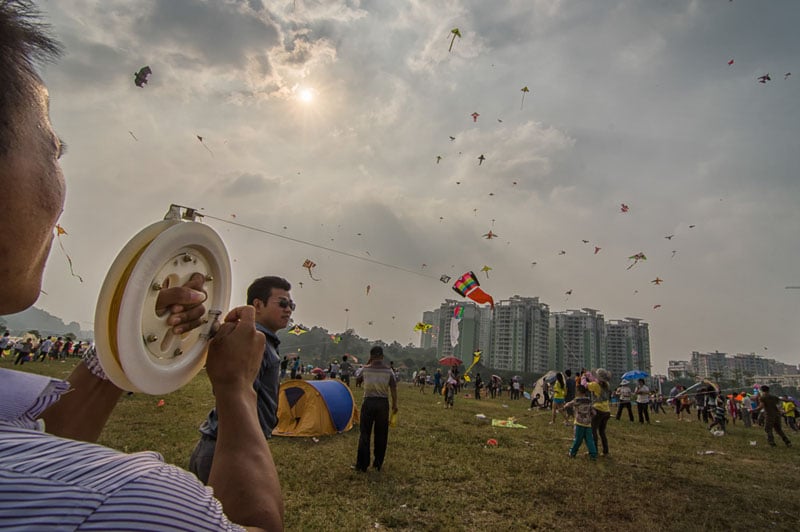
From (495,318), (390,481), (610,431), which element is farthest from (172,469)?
(495,318)

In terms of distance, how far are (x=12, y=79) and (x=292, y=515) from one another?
21.2 feet

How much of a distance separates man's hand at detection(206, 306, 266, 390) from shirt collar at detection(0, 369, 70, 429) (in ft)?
1.42

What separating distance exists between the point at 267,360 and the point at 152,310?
2496 mm

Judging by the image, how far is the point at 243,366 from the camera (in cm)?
141

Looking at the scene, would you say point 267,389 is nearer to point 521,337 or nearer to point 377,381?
point 377,381

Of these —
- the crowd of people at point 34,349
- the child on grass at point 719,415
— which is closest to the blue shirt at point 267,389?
the child on grass at point 719,415

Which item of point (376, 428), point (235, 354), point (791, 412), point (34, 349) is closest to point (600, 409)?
point (376, 428)

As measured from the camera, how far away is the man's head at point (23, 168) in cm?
83

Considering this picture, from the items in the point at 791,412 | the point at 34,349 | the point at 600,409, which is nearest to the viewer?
the point at 600,409

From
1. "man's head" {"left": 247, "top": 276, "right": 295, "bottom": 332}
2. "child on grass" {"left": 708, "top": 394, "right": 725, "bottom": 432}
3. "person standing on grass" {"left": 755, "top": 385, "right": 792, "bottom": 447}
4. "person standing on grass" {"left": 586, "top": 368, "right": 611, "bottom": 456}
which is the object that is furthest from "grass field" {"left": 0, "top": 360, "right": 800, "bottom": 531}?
"child on grass" {"left": 708, "top": 394, "right": 725, "bottom": 432}

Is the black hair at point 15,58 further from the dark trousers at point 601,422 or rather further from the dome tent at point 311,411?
the dark trousers at point 601,422

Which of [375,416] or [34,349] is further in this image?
[34,349]

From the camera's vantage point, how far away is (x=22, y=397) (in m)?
0.91

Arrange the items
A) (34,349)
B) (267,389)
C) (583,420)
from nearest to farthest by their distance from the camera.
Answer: (267,389), (583,420), (34,349)
